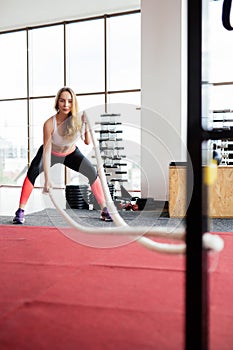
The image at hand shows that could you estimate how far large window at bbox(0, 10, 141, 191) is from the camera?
765 cm

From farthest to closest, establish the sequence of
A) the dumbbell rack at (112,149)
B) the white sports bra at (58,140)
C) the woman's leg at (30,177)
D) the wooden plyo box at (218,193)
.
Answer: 1. the dumbbell rack at (112,149)
2. the wooden plyo box at (218,193)
3. the woman's leg at (30,177)
4. the white sports bra at (58,140)

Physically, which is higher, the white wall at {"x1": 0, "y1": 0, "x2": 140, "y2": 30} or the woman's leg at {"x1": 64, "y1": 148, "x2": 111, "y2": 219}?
the white wall at {"x1": 0, "y1": 0, "x2": 140, "y2": 30}

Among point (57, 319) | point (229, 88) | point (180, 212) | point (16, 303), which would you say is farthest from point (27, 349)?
point (229, 88)

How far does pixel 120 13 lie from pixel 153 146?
3.11 m

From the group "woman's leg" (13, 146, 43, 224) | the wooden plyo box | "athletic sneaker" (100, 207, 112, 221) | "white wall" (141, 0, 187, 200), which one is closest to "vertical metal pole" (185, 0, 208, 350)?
"woman's leg" (13, 146, 43, 224)

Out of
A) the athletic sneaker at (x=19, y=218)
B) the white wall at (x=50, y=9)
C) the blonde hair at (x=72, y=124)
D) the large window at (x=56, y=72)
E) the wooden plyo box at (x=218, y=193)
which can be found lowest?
the athletic sneaker at (x=19, y=218)

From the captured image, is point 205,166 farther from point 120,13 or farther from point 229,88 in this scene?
point 120,13

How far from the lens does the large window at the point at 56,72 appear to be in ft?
25.1

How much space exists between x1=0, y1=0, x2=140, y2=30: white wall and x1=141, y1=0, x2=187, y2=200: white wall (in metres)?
1.72

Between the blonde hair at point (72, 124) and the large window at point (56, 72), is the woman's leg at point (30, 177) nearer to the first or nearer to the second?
the blonde hair at point (72, 124)

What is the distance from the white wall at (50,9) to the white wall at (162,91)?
1.72 meters

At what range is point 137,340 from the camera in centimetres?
125

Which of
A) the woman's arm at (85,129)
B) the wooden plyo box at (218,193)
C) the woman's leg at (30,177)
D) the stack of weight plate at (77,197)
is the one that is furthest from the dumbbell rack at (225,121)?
the woman's leg at (30,177)

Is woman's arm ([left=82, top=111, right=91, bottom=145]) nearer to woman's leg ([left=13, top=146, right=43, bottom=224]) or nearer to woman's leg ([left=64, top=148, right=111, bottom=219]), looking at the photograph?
woman's leg ([left=64, top=148, right=111, bottom=219])
